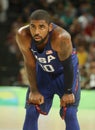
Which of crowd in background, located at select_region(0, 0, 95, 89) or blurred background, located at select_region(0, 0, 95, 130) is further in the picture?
crowd in background, located at select_region(0, 0, 95, 89)

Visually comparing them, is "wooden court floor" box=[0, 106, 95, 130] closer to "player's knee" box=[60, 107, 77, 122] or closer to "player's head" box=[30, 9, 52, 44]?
"player's knee" box=[60, 107, 77, 122]

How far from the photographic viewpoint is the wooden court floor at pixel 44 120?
5.79 meters

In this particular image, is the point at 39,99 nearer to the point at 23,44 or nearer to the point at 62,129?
the point at 23,44

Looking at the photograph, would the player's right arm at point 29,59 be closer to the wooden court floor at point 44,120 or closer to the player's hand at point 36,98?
the player's hand at point 36,98

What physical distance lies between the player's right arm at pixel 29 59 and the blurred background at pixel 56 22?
A: 225 centimetres

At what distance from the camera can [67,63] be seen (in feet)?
13.7

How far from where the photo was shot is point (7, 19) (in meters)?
10.1

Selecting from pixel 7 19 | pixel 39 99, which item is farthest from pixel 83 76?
pixel 39 99

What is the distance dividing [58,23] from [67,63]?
4334mm

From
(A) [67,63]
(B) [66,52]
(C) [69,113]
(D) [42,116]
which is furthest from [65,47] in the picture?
(D) [42,116]

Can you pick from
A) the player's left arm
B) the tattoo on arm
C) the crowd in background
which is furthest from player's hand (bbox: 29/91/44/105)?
the crowd in background

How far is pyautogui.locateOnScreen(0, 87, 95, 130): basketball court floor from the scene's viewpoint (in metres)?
5.86

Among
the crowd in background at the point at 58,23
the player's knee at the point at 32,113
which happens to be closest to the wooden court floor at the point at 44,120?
the crowd in background at the point at 58,23

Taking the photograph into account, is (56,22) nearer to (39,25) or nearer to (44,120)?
(44,120)
